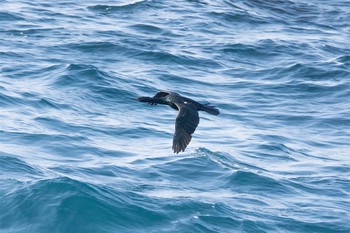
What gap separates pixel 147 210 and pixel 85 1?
15151mm

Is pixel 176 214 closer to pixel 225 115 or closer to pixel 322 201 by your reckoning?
pixel 322 201

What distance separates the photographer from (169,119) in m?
17.7

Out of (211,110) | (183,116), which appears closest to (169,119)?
(211,110)

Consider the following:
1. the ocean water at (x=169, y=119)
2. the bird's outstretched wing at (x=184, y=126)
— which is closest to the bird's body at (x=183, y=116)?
the bird's outstretched wing at (x=184, y=126)

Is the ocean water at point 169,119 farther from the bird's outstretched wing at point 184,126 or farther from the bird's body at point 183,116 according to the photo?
the bird's outstretched wing at point 184,126

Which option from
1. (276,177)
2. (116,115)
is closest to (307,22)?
(116,115)

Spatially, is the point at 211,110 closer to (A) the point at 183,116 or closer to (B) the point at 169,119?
(A) the point at 183,116

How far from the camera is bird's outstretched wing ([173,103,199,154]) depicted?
450 inches

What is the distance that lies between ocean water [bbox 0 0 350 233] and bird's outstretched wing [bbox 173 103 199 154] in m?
1.78

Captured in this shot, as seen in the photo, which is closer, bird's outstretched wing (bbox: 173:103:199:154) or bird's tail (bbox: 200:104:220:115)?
bird's outstretched wing (bbox: 173:103:199:154)

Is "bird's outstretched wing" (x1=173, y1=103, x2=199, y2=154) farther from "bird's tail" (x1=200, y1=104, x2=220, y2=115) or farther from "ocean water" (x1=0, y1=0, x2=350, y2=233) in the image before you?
"ocean water" (x1=0, y1=0, x2=350, y2=233)

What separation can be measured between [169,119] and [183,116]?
564 centimetres

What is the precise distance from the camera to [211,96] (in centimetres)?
1912

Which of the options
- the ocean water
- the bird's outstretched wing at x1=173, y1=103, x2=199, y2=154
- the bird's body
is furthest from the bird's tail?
the ocean water
